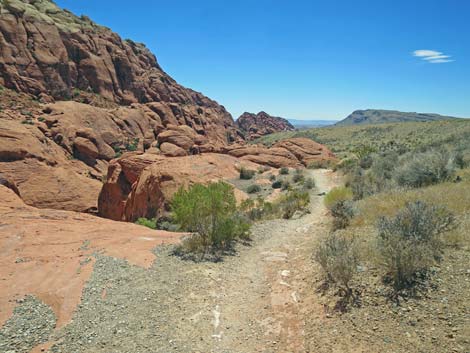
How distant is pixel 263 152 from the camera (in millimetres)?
31484

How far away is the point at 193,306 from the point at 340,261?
2736 mm

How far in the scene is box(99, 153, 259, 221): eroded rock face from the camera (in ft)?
59.2

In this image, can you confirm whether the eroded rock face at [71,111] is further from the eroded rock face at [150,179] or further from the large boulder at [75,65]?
the eroded rock face at [150,179]

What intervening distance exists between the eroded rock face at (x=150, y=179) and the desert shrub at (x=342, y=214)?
834 cm

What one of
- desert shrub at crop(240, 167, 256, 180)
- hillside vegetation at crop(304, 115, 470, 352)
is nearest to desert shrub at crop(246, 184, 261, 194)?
desert shrub at crop(240, 167, 256, 180)

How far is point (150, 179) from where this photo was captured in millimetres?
19234

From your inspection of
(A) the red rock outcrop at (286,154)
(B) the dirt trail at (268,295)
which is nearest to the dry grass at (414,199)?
(B) the dirt trail at (268,295)

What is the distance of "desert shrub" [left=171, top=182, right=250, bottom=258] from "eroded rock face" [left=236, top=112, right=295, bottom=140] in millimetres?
98736

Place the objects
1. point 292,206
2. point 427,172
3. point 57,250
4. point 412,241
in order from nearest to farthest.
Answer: point 412,241, point 57,250, point 427,172, point 292,206

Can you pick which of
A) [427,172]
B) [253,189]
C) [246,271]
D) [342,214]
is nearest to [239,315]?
[246,271]

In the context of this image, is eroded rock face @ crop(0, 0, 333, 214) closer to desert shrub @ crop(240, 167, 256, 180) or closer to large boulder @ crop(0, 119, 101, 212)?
large boulder @ crop(0, 119, 101, 212)

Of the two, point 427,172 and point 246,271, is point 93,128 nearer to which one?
point 246,271

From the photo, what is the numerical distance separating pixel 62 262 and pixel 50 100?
1624 inches

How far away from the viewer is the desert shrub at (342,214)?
9.14 m
